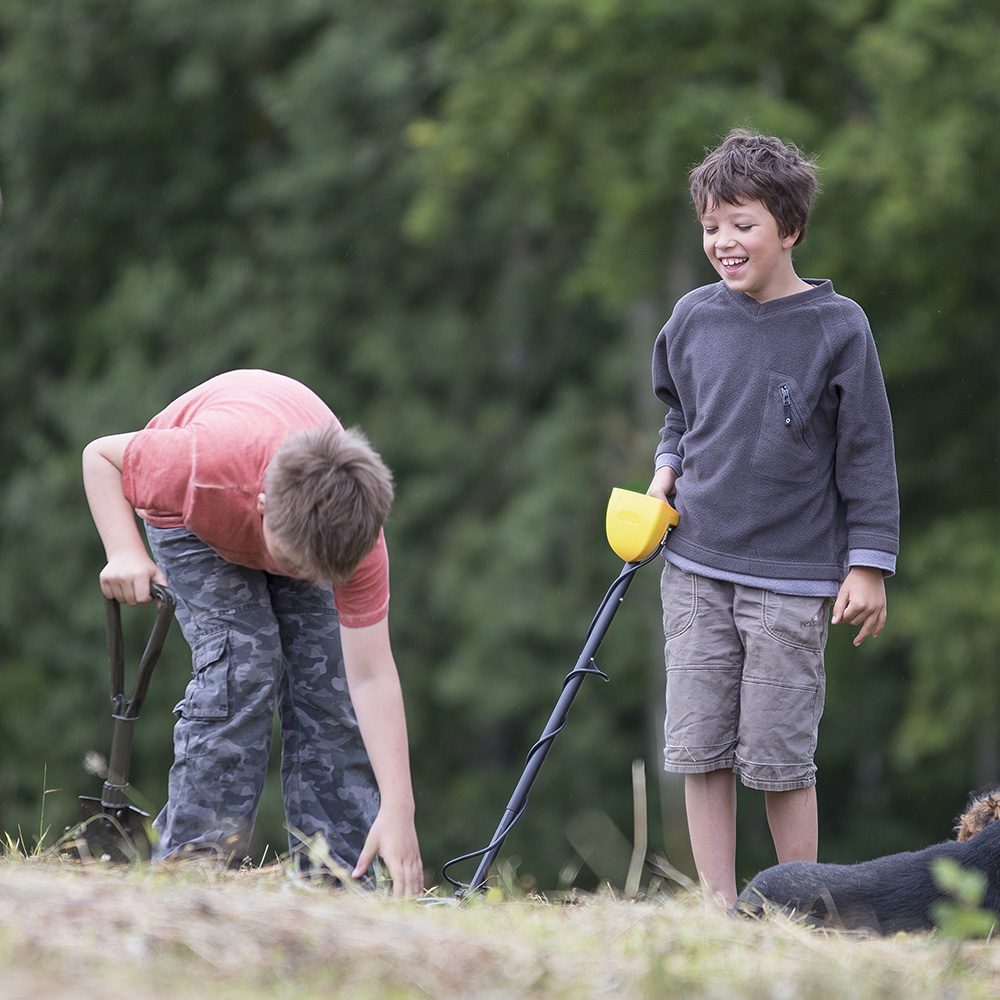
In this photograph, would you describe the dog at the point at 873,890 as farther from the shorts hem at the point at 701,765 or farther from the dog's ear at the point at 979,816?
the shorts hem at the point at 701,765

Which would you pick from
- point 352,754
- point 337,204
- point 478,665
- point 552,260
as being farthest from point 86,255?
point 352,754

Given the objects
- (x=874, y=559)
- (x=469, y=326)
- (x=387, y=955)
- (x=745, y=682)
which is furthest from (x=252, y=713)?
(x=469, y=326)

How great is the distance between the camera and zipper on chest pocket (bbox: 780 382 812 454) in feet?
11.0

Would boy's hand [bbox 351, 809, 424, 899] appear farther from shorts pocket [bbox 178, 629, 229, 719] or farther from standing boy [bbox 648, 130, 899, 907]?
standing boy [bbox 648, 130, 899, 907]

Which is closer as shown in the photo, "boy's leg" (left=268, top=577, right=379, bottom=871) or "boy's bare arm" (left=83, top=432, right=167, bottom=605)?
"boy's bare arm" (left=83, top=432, right=167, bottom=605)

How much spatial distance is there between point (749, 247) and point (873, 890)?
152 cm

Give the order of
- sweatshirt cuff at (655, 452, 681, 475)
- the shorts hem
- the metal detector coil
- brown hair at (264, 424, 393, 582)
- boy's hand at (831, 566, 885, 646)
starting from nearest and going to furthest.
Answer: brown hair at (264, 424, 393, 582), boy's hand at (831, 566, 885, 646), the shorts hem, the metal detector coil, sweatshirt cuff at (655, 452, 681, 475)

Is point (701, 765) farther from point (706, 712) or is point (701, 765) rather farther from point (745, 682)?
point (745, 682)

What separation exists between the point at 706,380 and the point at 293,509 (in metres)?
1.11

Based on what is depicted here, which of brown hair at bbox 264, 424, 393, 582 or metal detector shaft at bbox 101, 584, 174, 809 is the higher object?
brown hair at bbox 264, 424, 393, 582

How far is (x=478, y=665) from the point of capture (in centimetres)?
1242

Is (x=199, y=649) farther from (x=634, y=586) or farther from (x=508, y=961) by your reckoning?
(x=634, y=586)

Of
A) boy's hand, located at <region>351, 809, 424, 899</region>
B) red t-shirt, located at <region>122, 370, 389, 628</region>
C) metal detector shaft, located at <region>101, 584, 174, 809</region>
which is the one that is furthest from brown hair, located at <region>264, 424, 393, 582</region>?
boy's hand, located at <region>351, 809, 424, 899</region>

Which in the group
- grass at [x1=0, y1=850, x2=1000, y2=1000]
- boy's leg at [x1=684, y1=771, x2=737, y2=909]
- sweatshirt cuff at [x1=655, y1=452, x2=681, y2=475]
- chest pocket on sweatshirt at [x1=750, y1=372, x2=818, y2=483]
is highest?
chest pocket on sweatshirt at [x1=750, y1=372, x2=818, y2=483]
